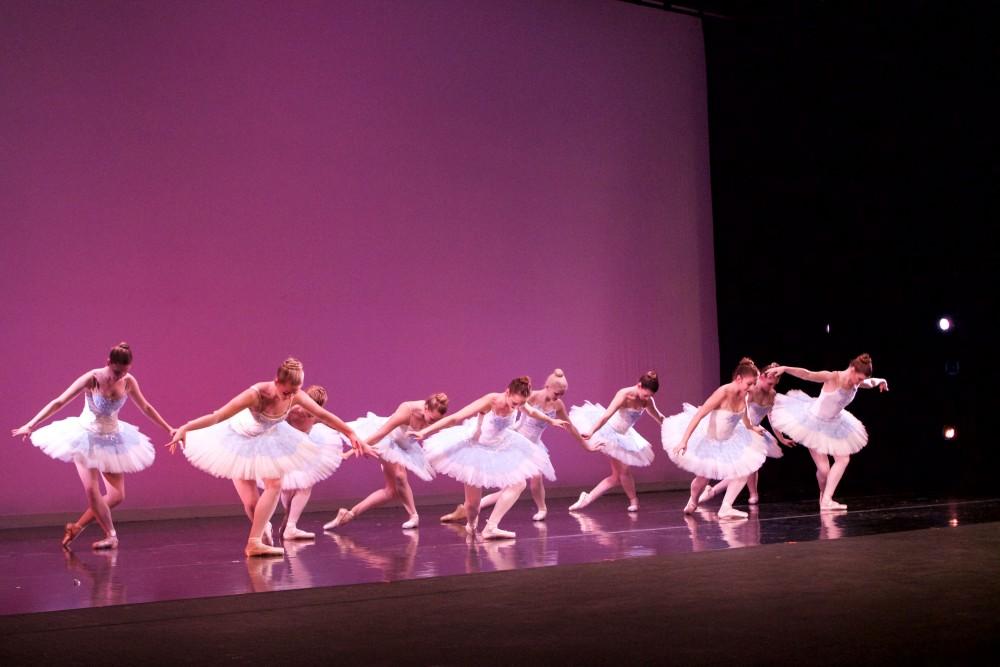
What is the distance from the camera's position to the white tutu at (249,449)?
18.8 ft

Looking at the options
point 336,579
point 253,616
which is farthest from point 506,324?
point 253,616

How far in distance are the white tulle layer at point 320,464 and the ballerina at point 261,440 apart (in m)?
0.14

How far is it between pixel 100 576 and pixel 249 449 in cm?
109

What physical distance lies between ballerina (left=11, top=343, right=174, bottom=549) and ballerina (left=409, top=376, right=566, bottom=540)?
1708 millimetres

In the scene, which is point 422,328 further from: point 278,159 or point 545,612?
point 545,612

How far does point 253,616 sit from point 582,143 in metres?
7.79

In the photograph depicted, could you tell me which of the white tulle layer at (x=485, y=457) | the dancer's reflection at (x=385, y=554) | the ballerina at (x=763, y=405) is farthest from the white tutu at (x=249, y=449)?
the ballerina at (x=763, y=405)

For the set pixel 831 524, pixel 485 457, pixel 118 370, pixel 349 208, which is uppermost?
pixel 349 208

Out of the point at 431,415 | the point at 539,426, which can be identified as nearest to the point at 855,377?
the point at 539,426

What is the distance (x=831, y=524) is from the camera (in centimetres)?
698

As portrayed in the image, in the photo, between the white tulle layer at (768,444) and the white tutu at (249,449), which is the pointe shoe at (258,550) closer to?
the white tutu at (249,449)

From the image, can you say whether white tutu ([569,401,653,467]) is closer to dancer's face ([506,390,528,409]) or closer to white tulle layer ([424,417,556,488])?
white tulle layer ([424,417,556,488])

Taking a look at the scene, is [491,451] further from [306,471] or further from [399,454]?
[306,471]

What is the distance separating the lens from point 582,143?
1091 cm
